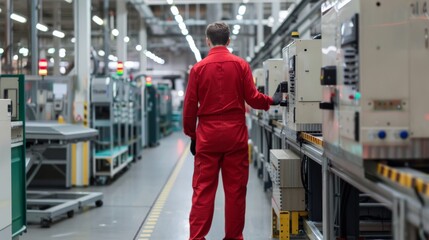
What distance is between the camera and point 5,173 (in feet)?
12.7

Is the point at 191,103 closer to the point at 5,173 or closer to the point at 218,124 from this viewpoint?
the point at 218,124

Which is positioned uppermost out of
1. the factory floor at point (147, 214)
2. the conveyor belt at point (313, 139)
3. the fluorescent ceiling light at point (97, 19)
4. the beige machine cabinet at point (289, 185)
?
the fluorescent ceiling light at point (97, 19)

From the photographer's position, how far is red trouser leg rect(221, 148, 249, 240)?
12.6 ft

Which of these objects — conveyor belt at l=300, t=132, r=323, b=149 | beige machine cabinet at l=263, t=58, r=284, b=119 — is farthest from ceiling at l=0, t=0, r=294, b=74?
conveyor belt at l=300, t=132, r=323, b=149

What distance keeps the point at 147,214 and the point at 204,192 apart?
2194 millimetres

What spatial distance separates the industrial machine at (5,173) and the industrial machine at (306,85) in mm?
2318

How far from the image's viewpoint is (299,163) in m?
4.33

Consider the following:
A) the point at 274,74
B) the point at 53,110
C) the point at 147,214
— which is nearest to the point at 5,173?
the point at 147,214

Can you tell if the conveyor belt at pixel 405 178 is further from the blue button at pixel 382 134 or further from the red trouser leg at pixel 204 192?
the red trouser leg at pixel 204 192

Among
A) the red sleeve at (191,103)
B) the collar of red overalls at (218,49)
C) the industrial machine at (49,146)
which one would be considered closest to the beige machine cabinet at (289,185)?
the red sleeve at (191,103)

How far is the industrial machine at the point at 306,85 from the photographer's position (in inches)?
161

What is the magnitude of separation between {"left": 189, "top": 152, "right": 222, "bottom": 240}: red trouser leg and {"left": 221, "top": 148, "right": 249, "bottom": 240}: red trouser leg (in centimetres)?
9

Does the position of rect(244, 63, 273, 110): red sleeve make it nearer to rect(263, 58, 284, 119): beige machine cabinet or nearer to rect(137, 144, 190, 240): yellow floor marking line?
rect(137, 144, 190, 240): yellow floor marking line

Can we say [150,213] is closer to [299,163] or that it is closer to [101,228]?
[101,228]
